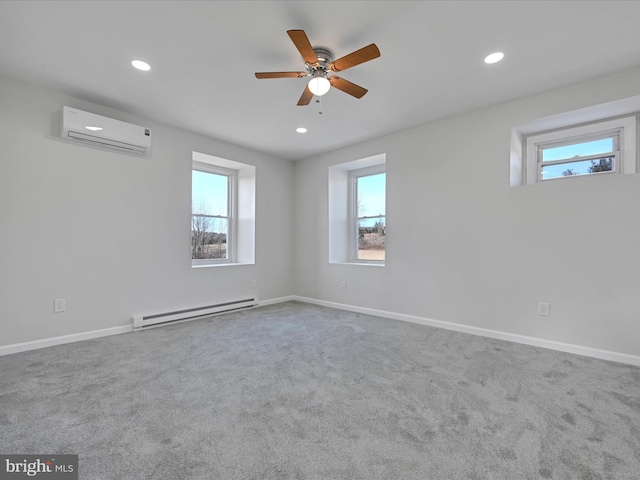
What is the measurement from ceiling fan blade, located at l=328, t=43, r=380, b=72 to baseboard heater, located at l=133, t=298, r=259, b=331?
333cm

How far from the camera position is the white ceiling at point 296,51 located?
6.49 feet

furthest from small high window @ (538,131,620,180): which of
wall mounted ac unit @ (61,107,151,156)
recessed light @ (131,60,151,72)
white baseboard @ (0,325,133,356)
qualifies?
white baseboard @ (0,325,133,356)

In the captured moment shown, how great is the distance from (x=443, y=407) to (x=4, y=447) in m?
2.36

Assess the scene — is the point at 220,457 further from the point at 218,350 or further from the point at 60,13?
the point at 60,13

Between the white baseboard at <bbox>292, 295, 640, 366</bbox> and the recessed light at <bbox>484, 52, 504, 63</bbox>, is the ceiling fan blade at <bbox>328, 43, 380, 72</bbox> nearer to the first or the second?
the recessed light at <bbox>484, 52, 504, 63</bbox>

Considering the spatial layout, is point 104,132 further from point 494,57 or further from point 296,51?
point 494,57

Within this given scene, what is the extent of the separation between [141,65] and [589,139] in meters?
4.25

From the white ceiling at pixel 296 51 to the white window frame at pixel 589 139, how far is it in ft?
1.76

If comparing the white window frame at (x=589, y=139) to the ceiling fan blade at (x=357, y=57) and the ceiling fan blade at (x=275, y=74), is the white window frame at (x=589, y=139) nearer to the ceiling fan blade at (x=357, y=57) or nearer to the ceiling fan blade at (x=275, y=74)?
the ceiling fan blade at (x=357, y=57)

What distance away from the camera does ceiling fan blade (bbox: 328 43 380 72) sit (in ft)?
6.40

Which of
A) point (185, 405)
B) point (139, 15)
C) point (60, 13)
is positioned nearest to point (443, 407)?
point (185, 405)

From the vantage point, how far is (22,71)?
2686 mm

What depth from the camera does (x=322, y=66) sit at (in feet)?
7.66

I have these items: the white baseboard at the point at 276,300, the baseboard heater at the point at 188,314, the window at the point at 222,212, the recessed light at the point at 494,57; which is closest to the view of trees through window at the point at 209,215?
the window at the point at 222,212
